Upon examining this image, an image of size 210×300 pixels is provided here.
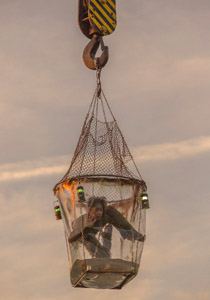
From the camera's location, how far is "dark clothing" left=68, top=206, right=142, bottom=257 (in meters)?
25.4

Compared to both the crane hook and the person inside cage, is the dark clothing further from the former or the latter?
the crane hook

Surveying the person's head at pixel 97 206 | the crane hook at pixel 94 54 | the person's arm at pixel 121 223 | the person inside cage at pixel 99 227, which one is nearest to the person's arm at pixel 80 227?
the person inside cage at pixel 99 227

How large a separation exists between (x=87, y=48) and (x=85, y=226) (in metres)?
4.98

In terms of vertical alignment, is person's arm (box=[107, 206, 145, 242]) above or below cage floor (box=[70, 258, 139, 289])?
above

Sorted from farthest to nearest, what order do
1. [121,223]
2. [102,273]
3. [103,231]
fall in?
1. [121,223]
2. [103,231]
3. [102,273]

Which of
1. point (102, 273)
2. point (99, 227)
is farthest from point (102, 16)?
point (102, 273)

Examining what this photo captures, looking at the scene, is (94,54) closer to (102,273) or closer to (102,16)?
(102,16)

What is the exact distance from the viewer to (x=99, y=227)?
83.7ft

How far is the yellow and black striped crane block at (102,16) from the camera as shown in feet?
90.2

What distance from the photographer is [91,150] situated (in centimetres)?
2712

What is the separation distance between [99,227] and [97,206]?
A: 1.77ft

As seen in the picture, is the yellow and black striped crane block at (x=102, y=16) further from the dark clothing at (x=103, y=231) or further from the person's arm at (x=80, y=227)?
the person's arm at (x=80, y=227)

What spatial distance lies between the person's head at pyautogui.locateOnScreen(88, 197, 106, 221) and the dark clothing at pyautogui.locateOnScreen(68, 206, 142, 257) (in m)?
0.12

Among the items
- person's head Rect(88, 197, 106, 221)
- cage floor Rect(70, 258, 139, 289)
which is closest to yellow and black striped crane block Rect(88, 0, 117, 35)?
person's head Rect(88, 197, 106, 221)
